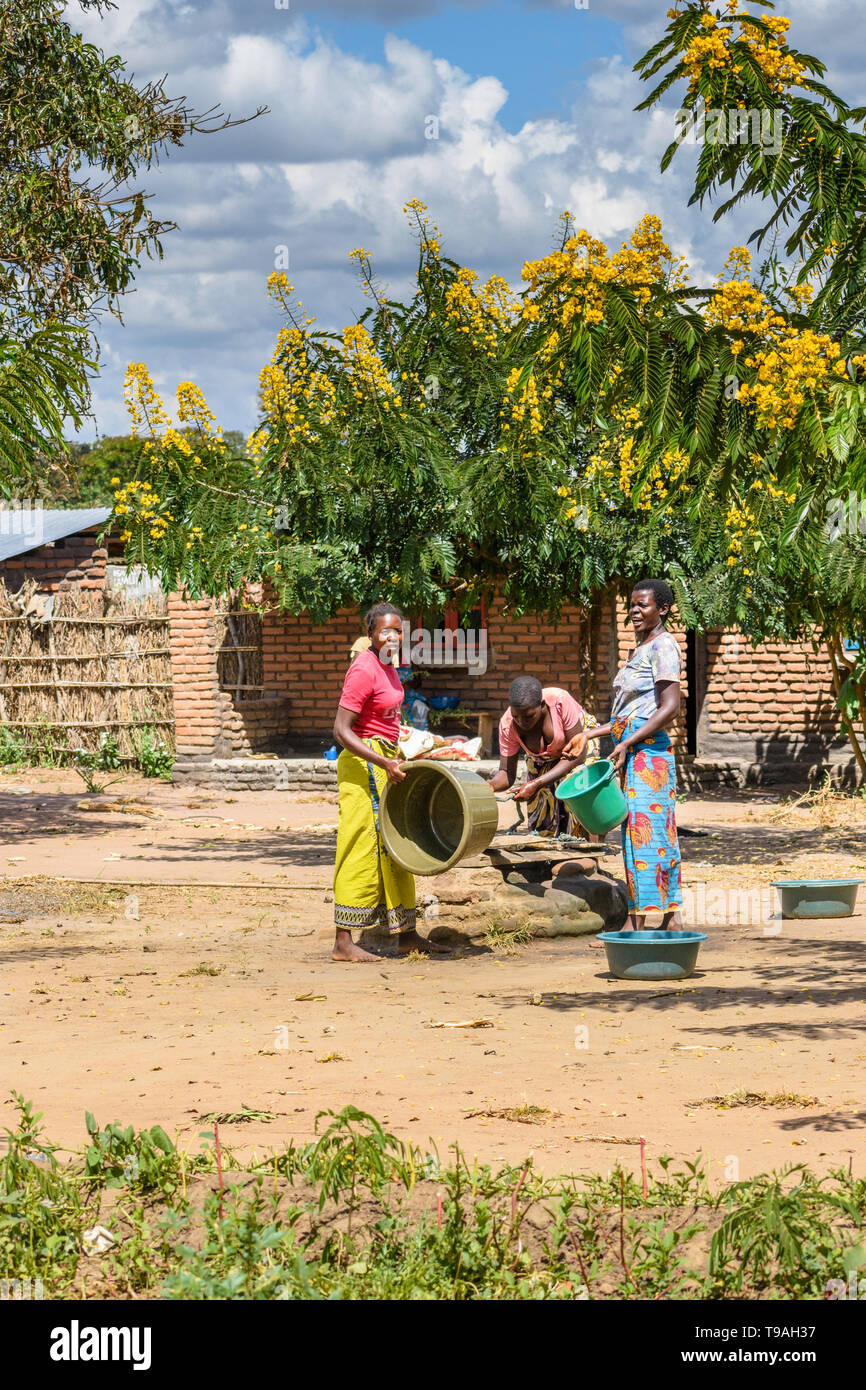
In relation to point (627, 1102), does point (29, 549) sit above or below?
above

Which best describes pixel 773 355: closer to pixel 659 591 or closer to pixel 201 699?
pixel 659 591

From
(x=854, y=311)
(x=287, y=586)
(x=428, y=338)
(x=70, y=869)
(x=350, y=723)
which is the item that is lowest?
(x=70, y=869)

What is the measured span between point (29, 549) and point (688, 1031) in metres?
16.0

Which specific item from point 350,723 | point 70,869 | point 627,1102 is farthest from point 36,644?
point 627,1102

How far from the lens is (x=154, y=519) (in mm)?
9648

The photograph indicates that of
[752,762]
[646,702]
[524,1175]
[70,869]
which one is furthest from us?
[752,762]

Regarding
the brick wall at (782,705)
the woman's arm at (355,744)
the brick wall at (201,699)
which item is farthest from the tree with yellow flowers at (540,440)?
the brick wall at (201,699)

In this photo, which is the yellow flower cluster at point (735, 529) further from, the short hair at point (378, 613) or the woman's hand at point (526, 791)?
the short hair at point (378, 613)

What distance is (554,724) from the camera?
7.98m

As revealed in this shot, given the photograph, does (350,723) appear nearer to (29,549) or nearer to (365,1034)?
(365,1034)

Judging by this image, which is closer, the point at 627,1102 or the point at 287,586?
the point at 627,1102

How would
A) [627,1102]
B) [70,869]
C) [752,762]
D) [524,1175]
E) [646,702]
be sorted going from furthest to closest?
[752,762], [70,869], [646,702], [627,1102], [524,1175]

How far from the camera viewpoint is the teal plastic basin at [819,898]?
8102mm

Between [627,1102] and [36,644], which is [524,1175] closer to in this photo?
[627,1102]
